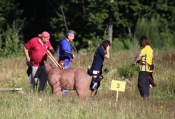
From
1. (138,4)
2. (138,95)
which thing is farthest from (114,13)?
(138,95)

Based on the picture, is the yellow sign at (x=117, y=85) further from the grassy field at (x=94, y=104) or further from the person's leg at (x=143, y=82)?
the person's leg at (x=143, y=82)

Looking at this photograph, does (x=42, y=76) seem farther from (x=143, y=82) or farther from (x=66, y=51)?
(x=143, y=82)

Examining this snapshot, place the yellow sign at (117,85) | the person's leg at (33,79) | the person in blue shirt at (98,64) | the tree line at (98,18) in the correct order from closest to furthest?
the yellow sign at (117,85) < the person in blue shirt at (98,64) < the person's leg at (33,79) < the tree line at (98,18)

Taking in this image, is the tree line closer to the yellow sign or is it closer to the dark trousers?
the dark trousers

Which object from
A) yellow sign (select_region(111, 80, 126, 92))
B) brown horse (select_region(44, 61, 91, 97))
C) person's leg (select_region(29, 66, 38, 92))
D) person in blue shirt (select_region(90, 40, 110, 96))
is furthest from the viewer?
person's leg (select_region(29, 66, 38, 92))

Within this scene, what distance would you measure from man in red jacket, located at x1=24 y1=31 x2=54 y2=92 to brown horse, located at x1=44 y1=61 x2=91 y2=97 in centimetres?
123

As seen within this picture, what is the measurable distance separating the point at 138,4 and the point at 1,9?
9.55 m

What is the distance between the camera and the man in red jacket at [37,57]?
1708cm

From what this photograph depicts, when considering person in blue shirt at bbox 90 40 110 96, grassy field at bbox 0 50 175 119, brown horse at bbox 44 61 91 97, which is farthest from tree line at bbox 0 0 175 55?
brown horse at bbox 44 61 91 97

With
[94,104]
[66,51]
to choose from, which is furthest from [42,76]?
[94,104]

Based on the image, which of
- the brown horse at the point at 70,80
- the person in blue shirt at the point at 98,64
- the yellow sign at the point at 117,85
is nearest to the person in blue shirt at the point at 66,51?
the person in blue shirt at the point at 98,64

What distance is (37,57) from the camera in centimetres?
1711

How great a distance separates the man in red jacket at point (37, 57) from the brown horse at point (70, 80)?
1.23 m

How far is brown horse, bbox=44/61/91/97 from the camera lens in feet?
51.8
